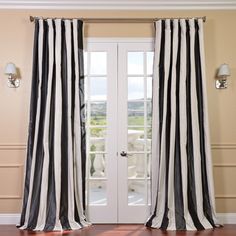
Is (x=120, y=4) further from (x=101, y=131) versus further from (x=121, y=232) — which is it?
(x=121, y=232)

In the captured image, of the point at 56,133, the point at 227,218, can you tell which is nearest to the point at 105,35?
the point at 56,133

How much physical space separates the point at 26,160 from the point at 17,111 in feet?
2.34

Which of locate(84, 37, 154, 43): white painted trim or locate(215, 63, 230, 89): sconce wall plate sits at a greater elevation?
locate(84, 37, 154, 43): white painted trim

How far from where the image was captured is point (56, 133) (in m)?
3.60

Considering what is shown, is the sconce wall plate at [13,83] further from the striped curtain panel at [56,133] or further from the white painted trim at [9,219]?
the white painted trim at [9,219]

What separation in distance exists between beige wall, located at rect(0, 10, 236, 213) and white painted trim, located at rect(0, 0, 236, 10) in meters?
0.07

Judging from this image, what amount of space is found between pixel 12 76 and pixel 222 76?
284cm

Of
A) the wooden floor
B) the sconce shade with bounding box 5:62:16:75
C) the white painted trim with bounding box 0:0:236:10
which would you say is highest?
the white painted trim with bounding box 0:0:236:10

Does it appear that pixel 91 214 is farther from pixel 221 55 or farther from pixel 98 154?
pixel 221 55

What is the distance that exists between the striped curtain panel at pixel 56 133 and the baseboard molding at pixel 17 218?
24cm

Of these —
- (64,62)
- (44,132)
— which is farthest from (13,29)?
(44,132)

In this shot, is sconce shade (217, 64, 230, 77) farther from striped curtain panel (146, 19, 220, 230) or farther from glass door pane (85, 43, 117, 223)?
glass door pane (85, 43, 117, 223)

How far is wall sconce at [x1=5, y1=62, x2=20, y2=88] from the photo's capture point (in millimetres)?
3648

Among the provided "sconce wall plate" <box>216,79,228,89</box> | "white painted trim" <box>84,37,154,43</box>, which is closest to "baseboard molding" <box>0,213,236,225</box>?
"sconce wall plate" <box>216,79,228,89</box>
